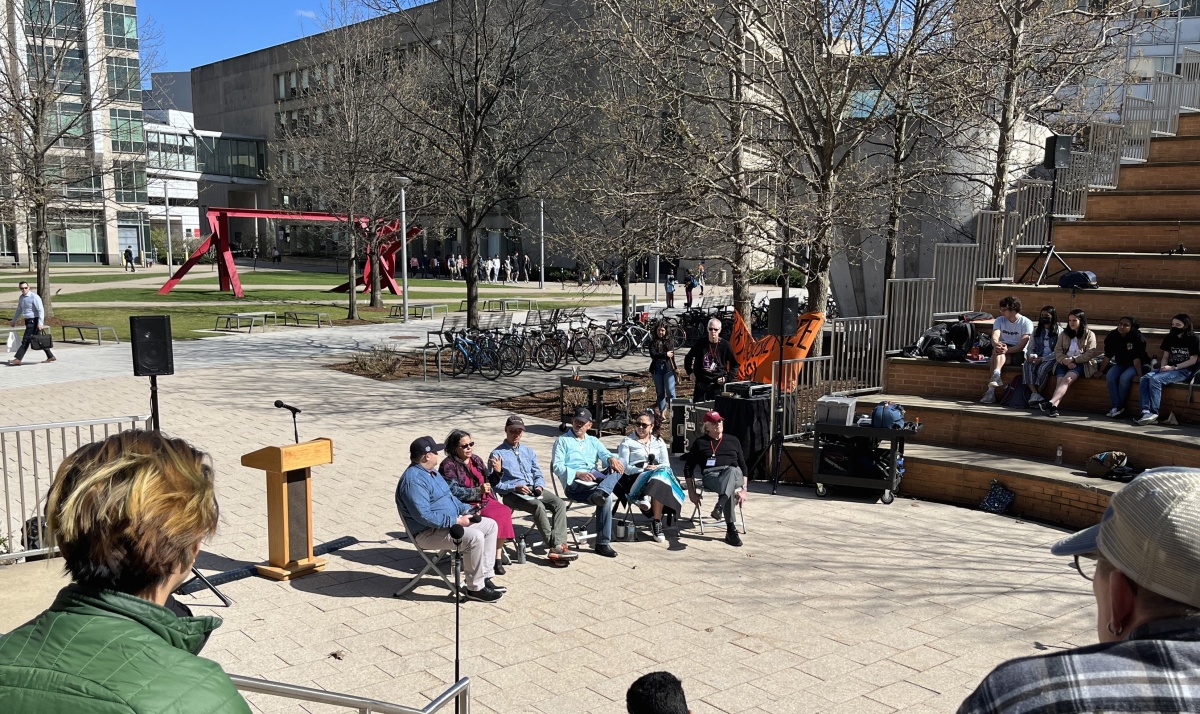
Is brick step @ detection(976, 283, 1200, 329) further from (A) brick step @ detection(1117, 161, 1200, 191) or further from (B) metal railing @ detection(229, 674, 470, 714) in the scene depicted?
(B) metal railing @ detection(229, 674, 470, 714)

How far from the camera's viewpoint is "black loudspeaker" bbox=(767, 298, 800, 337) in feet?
37.9

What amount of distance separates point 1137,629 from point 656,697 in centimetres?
248

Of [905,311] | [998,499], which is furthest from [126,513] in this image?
[905,311]

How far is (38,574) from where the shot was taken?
7.16 meters

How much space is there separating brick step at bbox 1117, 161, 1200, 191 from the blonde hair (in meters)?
21.1

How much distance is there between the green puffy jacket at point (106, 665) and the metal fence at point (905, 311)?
13.1 metres

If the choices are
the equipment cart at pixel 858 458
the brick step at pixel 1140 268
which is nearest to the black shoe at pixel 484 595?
the equipment cart at pixel 858 458

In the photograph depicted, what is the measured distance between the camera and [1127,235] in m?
17.4

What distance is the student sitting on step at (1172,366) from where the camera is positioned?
11273mm

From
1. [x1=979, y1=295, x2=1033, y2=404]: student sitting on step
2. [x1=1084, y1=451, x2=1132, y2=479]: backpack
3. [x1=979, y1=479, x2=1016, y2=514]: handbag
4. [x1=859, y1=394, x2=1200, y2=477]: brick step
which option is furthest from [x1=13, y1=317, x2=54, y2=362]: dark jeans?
[x1=1084, y1=451, x2=1132, y2=479]: backpack

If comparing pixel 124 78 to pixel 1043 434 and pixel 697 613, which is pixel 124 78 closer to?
pixel 1043 434

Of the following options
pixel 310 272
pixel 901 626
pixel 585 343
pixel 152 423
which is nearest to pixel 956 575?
pixel 901 626

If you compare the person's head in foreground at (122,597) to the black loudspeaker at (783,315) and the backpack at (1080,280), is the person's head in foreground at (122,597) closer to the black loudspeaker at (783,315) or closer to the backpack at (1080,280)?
the black loudspeaker at (783,315)

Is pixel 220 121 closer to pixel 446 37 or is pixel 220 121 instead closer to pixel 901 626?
pixel 446 37
